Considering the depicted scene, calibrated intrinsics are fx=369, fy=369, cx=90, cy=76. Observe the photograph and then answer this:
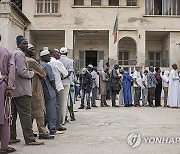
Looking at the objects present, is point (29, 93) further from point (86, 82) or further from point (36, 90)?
point (86, 82)

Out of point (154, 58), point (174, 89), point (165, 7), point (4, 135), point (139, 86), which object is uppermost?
point (165, 7)

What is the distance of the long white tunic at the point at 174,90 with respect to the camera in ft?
50.8

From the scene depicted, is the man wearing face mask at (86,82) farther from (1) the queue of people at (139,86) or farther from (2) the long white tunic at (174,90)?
(2) the long white tunic at (174,90)

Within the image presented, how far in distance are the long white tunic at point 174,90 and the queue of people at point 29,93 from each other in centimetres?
780

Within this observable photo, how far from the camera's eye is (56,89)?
807 cm

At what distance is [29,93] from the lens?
6.60 meters

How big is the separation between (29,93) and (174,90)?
10017 mm

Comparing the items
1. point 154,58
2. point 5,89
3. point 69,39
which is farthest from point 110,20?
point 5,89

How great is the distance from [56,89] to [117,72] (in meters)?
8.25

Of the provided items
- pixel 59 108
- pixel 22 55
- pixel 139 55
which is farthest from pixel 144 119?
pixel 139 55

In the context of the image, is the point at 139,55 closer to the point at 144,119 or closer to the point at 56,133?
the point at 144,119

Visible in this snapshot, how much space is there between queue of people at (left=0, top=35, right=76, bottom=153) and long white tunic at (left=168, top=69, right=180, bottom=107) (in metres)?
7.80

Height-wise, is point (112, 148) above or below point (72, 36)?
below

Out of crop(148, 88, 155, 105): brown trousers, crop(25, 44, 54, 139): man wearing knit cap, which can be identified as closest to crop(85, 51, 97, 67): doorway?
crop(148, 88, 155, 105): brown trousers
